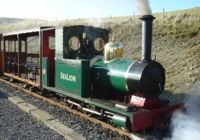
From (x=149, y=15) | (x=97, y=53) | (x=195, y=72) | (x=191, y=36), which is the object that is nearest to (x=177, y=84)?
A: (x=195, y=72)

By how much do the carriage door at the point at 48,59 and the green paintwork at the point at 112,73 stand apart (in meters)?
2.24

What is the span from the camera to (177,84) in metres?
13.2

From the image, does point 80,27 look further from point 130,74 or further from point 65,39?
point 130,74

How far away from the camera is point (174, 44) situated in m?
20.8

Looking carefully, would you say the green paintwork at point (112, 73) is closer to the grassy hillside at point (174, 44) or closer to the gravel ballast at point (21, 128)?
the grassy hillside at point (174, 44)

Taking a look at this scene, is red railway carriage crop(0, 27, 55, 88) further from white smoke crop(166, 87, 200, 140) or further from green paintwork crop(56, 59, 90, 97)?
white smoke crop(166, 87, 200, 140)

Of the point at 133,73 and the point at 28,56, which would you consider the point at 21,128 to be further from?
the point at 28,56

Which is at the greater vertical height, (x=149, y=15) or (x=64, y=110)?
(x=149, y=15)

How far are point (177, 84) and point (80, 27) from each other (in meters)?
5.74

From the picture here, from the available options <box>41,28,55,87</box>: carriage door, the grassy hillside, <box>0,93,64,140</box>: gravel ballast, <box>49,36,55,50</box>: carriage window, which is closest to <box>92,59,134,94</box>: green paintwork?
the grassy hillside

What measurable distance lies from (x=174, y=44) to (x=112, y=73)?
13.8 m

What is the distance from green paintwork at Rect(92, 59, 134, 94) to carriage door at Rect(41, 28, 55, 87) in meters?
2.24

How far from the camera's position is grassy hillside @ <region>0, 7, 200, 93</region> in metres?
13.7

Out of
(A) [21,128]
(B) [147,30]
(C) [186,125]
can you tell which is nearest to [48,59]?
(A) [21,128]
